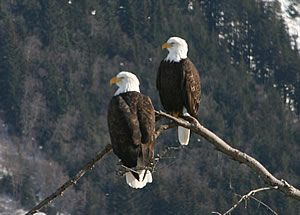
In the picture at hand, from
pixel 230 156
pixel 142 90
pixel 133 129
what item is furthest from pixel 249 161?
pixel 142 90

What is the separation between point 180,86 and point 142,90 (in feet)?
284

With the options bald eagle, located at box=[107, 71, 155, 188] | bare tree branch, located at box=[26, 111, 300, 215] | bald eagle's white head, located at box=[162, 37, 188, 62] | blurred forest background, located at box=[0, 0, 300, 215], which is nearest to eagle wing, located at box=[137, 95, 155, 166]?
bald eagle, located at box=[107, 71, 155, 188]

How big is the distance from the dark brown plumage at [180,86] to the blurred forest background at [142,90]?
247 feet

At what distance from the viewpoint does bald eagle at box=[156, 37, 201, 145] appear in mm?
10031

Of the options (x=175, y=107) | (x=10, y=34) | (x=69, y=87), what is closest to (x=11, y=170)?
(x=69, y=87)

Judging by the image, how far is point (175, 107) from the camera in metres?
10.2

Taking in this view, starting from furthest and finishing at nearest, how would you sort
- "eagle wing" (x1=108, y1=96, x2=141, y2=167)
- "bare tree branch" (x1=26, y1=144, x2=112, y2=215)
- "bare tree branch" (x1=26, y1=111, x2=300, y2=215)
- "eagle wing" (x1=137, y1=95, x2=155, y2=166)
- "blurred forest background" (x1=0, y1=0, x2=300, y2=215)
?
1. "blurred forest background" (x1=0, y1=0, x2=300, y2=215)
2. "eagle wing" (x1=108, y1=96, x2=141, y2=167)
3. "eagle wing" (x1=137, y1=95, x2=155, y2=166)
4. "bare tree branch" (x1=26, y1=111, x2=300, y2=215)
5. "bare tree branch" (x1=26, y1=144, x2=112, y2=215)

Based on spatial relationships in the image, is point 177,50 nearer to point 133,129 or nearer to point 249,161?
point 133,129

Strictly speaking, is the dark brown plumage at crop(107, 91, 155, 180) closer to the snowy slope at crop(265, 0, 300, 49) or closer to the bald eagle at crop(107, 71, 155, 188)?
the bald eagle at crop(107, 71, 155, 188)

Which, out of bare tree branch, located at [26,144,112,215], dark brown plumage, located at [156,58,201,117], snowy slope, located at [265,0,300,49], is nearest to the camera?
bare tree branch, located at [26,144,112,215]

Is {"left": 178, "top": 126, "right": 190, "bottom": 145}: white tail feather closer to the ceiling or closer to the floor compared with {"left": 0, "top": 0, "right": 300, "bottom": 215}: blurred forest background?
closer to the floor

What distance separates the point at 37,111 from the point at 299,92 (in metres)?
32.8

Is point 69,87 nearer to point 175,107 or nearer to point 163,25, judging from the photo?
point 163,25

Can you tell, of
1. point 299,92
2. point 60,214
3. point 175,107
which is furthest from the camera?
point 299,92
